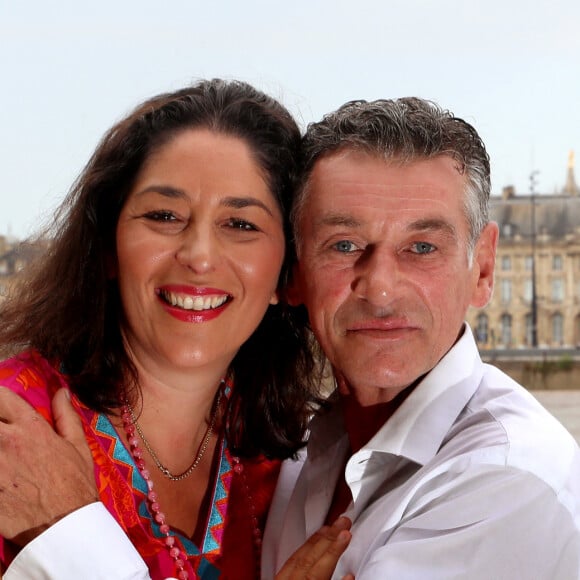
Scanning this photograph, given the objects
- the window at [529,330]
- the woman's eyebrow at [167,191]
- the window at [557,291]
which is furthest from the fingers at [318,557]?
the window at [557,291]

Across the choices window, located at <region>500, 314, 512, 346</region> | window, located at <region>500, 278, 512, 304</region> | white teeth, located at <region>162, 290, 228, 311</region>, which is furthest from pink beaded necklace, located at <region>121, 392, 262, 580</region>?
window, located at <region>500, 278, 512, 304</region>

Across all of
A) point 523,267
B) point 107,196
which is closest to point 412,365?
point 107,196

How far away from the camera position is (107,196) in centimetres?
174

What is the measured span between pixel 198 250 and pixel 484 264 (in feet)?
1.61

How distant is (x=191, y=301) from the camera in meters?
1.68

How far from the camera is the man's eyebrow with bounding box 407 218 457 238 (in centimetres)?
161

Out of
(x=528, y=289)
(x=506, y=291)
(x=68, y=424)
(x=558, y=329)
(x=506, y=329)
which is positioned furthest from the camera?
(x=528, y=289)

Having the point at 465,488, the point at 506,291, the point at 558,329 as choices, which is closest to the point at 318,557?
the point at 465,488

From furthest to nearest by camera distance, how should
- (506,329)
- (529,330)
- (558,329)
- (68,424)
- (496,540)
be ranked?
1. (529,330)
2. (558,329)
3. (506,329)
4. (68,424)
5. (496,540)

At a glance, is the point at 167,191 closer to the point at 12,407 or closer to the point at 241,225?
the point at 241,225

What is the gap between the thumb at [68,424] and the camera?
159 centimetres

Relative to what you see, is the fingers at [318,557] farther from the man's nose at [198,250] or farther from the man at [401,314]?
the man's nose at [198,250]

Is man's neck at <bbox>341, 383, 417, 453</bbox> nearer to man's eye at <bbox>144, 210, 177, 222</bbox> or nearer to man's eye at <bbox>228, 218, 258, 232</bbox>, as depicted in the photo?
man's eye at <bbox>228, 218, 258, 232</bbox>

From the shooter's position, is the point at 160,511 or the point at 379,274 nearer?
the point at 379,274
